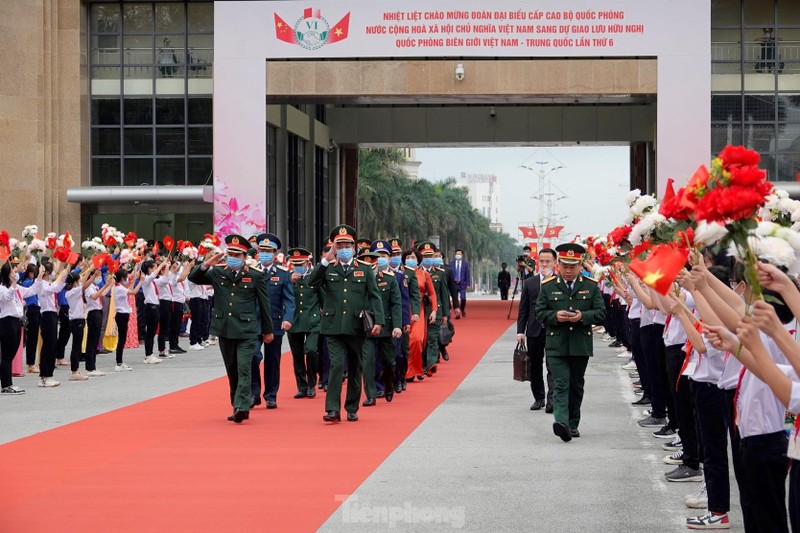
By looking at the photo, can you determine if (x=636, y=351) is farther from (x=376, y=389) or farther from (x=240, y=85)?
(x=240, y=85)

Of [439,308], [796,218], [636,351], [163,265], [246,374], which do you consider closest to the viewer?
[796,218]

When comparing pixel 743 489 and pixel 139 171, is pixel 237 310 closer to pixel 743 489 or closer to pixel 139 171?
pixel 743 489

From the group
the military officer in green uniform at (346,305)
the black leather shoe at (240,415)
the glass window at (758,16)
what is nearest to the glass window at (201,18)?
the glass window at (758,16)

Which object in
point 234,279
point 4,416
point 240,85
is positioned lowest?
point 4,416

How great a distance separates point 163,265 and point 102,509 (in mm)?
14058

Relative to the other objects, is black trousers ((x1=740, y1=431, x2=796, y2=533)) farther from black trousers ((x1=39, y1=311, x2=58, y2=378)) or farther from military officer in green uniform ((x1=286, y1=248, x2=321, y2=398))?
black trousers ((x1=39, y1=311, x2=58, y2=378))

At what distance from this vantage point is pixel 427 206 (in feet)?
287

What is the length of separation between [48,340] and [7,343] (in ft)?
4.29

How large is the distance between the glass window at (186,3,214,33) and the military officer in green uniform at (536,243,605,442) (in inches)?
1145

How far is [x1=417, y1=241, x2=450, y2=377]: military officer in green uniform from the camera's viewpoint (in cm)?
1962

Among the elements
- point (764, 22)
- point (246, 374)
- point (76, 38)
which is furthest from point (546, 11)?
point (246, 374)

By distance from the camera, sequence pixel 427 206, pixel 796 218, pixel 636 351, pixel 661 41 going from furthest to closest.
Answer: pixel 427 206
pixel 661 41
pixel 636 351
pixel 796 218

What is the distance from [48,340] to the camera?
1762 centimetres

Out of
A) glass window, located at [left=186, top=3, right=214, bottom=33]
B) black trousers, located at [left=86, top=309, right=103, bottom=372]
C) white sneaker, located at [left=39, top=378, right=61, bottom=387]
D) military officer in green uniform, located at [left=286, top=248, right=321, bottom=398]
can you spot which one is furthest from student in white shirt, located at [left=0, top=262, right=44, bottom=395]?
glass window, located at [left=186, top=3, right=214, bottom=33]
